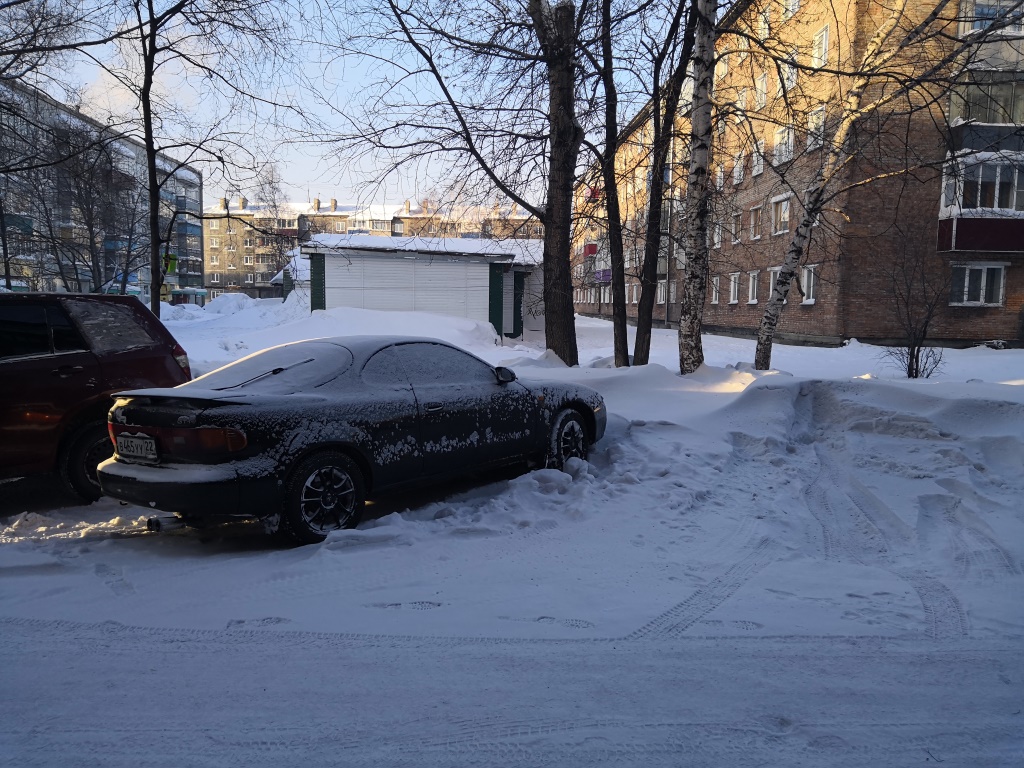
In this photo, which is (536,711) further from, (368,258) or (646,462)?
(368,258)

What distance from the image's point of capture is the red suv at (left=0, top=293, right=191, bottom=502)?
5.36 m

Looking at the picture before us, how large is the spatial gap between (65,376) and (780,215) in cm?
2744

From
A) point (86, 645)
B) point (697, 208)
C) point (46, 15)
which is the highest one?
point (46, 15)

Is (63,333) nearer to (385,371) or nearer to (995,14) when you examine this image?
(385,371)

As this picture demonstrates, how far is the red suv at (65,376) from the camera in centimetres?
536

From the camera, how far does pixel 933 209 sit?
2347cm

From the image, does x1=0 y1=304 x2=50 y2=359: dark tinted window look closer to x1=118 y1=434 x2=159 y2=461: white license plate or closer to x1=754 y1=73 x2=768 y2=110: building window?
x1=118 y1=434 x2=159 y2=461: white license plate

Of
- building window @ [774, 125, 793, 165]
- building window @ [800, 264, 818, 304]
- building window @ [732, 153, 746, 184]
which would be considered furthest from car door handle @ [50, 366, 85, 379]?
building window @ [800, 264, 818, 304]

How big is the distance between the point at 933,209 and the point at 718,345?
27.6 feet

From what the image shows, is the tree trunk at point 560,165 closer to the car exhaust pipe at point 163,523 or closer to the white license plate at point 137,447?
the car exhaust pipe at point 163,523

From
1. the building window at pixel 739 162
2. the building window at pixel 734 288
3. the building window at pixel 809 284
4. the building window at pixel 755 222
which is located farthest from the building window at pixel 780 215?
the building window at pixel 739 162

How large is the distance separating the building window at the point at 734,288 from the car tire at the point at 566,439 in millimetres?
27046

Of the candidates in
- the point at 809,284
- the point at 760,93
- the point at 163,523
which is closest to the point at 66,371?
the point at 163,523

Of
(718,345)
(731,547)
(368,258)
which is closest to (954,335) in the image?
(718,345)
